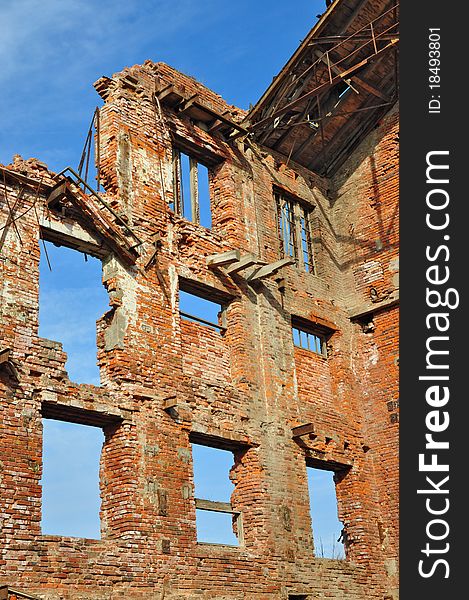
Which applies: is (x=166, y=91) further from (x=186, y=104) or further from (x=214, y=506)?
(x=214, y=506)

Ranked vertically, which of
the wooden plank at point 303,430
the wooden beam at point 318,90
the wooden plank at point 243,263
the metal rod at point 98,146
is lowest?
the wooden plank at point 303,430

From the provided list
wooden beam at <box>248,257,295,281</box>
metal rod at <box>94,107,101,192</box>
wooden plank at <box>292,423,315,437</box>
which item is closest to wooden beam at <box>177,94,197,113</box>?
metal rod at <box>94,107,101,192</box>

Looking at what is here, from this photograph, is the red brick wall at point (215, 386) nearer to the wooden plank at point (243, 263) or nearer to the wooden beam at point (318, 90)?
the wooden plank at point (243, 263)

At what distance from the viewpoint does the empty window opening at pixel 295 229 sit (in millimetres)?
17938

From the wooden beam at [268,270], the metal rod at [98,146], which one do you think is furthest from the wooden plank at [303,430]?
the metal rod at [98,146]

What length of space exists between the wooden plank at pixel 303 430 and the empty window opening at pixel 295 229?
13.6ft

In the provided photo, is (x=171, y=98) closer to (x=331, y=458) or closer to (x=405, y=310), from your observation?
(x=331, y=458)

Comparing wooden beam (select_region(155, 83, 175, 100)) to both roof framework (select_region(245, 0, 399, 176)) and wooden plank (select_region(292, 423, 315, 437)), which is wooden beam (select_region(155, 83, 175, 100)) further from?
wooden plank (select_region(292, 423, 315, 437))

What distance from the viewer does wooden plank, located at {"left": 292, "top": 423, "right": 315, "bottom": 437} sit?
1492 cm

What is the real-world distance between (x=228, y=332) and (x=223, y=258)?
1374mm

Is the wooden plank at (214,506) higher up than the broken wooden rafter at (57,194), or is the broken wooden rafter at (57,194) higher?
the broken wooden rafter at (57,194)

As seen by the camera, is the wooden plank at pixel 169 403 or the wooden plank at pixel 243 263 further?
the wooden plank at pixel 243 263

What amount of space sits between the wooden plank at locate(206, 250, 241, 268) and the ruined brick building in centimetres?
7

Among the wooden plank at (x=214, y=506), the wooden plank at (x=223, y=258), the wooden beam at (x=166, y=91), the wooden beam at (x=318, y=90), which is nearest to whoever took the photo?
the wooden plank at (x=214, y=506)
